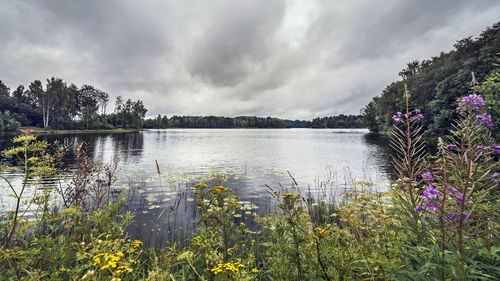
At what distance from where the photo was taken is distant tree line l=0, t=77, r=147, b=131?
66062 millimetres

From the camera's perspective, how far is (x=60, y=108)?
71000 mm

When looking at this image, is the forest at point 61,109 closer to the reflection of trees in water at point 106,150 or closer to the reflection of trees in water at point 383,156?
the reflection of trees in water at point 106,150

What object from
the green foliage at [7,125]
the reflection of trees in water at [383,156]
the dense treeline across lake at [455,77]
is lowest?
the reflection of trees in water at [383,156]

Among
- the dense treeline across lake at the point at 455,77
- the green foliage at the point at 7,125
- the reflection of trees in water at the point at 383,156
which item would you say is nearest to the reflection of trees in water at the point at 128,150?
the reflection of trees in water at the point at 383,156

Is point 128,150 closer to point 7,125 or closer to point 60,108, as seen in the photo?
point 7,125

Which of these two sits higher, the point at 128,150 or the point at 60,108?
the point at 60,108

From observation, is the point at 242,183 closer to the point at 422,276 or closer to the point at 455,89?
the point at 422,276

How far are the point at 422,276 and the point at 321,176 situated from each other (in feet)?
43.4

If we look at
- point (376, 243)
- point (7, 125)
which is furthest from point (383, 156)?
point (7, 125)

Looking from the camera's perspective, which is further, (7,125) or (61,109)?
(61,109)

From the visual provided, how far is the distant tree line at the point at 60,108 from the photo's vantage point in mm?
66062

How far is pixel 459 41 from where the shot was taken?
29.8 meters

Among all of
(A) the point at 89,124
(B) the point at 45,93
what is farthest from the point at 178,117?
(B) the point at 45,93

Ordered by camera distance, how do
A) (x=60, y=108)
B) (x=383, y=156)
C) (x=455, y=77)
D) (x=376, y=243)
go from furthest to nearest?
(x=60, y=108), (x=455, y=77), (x=383, y=156), (x=376, y=243)
